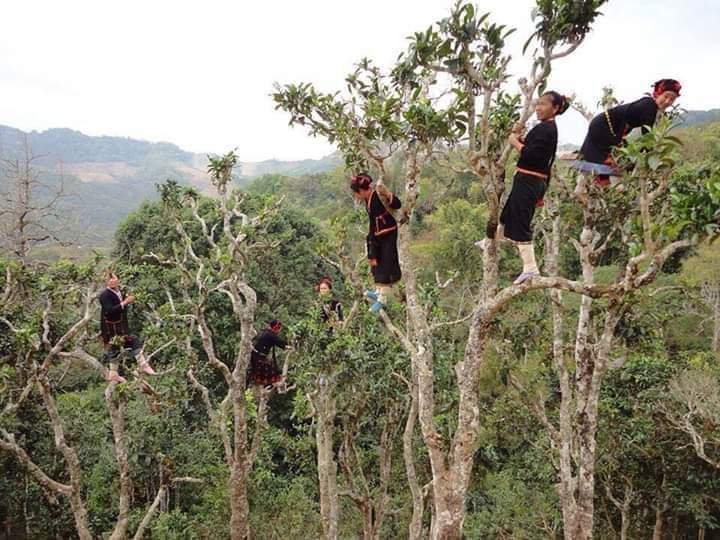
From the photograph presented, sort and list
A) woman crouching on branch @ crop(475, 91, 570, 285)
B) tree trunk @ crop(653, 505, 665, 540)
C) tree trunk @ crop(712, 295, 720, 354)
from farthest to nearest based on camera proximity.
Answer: tree trunk @ crop(712, 295, 720, 354) → tree trunk @ crop(653, 505, 665, 540) → woman crouching on branch @ crop(475, 91, 570, 285)

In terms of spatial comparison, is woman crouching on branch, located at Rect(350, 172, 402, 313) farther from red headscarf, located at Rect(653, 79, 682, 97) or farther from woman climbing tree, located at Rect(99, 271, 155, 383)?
woman climbing tree, located at Rect(99, 271, 155, 383)

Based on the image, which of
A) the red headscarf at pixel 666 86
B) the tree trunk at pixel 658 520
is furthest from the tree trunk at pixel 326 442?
the tree trunk at pixel 658 520

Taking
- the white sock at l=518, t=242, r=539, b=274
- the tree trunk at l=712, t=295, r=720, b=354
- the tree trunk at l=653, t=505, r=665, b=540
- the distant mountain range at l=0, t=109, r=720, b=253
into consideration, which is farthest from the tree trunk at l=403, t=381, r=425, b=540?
the distant mountain range at l=0, t=109, r=720, b=253

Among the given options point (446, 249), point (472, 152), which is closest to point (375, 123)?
point (472, 152)

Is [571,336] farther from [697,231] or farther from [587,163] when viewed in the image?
[697,231]

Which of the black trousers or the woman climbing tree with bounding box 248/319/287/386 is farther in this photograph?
the woman climbing tree with bounding box 248/319/287/386

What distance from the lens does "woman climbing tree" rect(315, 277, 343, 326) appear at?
7.12m

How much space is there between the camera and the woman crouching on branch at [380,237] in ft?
15.7

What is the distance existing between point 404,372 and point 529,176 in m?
5.26

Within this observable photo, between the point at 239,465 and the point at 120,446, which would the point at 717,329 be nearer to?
the point at 239,465

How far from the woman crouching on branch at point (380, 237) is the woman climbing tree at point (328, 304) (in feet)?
5.87

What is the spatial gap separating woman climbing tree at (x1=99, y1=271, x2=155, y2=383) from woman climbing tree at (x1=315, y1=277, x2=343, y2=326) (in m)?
2.68

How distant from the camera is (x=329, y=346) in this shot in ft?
24.2

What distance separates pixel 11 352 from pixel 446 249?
21.1 meters
